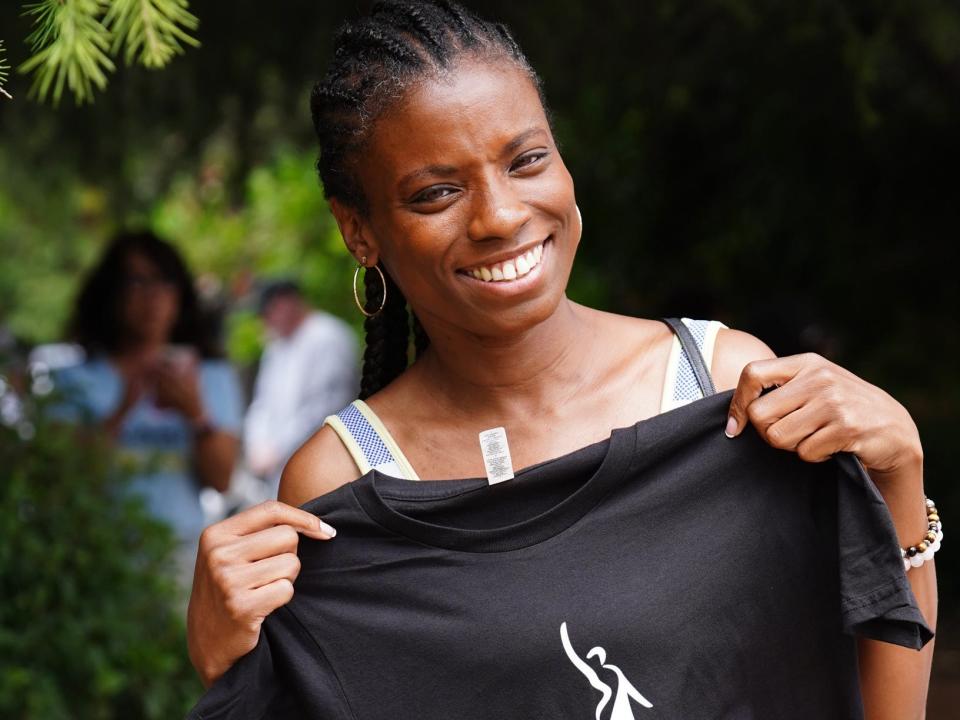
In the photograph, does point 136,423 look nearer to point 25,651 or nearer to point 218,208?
point 25,651

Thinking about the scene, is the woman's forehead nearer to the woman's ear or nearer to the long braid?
the woman's ear

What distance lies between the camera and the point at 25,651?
360cm

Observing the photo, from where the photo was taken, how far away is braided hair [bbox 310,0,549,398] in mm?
2094

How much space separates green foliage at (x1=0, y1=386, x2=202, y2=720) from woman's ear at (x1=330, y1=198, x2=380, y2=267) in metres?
1.80

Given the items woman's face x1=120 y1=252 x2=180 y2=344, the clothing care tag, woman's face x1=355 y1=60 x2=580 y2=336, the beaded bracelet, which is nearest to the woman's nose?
woman's face x1=355 y1=60 x2=580 y2=336

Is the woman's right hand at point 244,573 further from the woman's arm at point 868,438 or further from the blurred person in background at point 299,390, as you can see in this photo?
the blurred person in background at point 299,390

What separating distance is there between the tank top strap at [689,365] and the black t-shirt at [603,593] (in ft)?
0.22

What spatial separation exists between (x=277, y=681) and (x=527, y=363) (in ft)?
2.25

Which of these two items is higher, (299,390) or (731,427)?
(299,390)

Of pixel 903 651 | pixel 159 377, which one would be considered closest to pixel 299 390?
pixel 159 377

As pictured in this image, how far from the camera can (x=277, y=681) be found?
2105mm

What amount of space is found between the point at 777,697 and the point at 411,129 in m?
1.07

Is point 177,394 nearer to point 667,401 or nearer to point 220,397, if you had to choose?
point 220,397

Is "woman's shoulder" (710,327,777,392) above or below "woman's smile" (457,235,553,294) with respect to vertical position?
below
